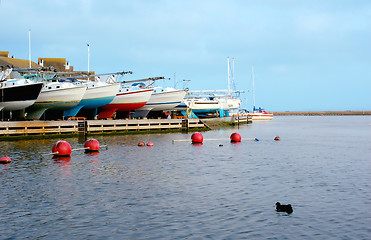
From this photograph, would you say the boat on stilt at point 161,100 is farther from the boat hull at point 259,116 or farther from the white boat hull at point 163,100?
the boat hull at point 259,116

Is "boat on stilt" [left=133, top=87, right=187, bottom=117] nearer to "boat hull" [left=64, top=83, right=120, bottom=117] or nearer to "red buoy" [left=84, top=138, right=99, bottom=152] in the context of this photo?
"boat hull" [left=64, top=83, right=120, bottom=117]

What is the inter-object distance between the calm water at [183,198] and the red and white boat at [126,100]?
32.5 metres

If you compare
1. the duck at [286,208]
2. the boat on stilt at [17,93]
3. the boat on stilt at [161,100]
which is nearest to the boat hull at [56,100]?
the boat on stilt at [17,93]

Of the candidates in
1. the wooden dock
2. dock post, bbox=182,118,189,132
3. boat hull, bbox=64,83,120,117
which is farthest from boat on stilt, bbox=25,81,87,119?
dock post, bbox=182,118,189,132

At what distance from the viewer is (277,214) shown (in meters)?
12.4

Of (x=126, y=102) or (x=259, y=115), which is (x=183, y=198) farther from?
(x=259, y=115)

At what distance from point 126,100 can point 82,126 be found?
14920 millimetres

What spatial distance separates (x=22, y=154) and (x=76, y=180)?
33.8 feet

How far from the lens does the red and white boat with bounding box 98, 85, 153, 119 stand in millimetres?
57469

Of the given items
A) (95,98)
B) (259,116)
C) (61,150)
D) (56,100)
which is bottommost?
(61,150)

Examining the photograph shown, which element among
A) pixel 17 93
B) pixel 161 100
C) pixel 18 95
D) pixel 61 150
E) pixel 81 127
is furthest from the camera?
pixel 161 100

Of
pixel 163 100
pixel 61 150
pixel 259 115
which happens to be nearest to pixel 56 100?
pixel 163 100

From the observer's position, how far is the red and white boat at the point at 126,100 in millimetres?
57469

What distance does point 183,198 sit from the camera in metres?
14.4
